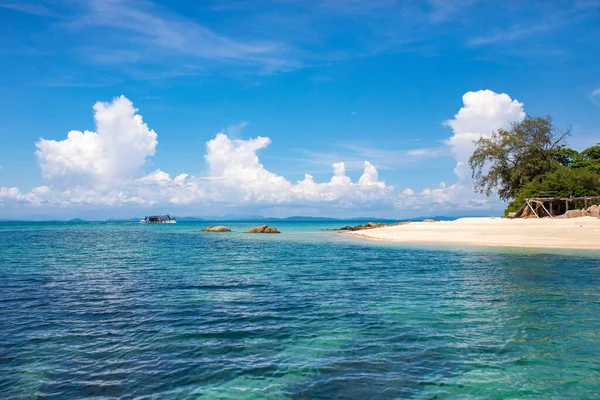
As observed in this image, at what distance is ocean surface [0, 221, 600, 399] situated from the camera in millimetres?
7645

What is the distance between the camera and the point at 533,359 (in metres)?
8.91

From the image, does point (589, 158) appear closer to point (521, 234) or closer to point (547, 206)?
point (547, 206)

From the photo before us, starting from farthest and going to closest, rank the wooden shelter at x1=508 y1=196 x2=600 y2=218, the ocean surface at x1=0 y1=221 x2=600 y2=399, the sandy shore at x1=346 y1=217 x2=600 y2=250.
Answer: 1. the wooden shelter at x1=508 y1=196 x2=600 y2=218
2. the sandy shore at x1=346 y1=217 x2=600 y2=250
3. the ocean surface at x1=0 y1=221 x2=600 y2=399

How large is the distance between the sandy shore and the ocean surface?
19.5 meters

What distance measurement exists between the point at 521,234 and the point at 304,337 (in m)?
39.6

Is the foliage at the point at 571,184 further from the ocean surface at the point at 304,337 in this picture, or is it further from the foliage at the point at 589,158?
the ocean surface at the point at 304,337

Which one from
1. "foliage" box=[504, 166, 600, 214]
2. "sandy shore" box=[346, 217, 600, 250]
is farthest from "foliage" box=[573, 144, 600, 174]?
"sandy shore" box=[346, 217, 600, 250]

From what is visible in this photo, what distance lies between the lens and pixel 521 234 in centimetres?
4275

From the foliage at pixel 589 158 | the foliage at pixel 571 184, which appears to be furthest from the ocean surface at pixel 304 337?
the foliage at pixel 589 158

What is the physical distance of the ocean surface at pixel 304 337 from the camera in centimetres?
764

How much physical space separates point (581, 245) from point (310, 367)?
35.1 metres

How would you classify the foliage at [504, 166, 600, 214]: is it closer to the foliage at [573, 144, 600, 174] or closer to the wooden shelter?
the wooden shelter

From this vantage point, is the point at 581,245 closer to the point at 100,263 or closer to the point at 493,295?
the point at 493,295

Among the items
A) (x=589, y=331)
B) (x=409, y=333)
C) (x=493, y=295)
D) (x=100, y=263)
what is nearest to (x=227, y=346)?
(x=409, y=333)
